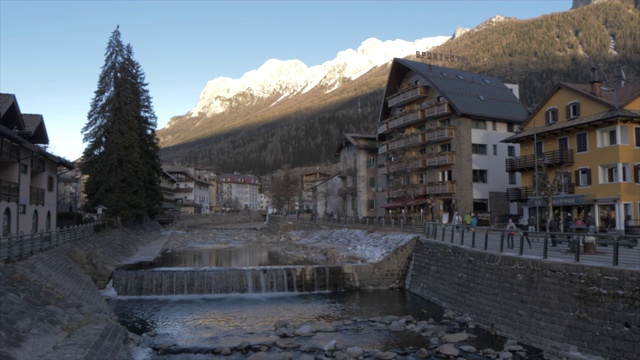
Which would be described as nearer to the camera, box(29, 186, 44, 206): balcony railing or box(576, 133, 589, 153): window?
box(576, 133, 589, 153): window

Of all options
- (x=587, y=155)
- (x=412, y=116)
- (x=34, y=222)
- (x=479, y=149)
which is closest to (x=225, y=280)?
(x=34, y=222)

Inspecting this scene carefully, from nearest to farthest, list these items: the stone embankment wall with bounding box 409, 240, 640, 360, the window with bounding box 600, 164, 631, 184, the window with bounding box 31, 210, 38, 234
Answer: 1. the stone embankment wall with bounding box 409, 240, 640, 360
2. the window with bounding box 600, 164, 631, 184
3. the window with bounding box 31, 210, 38, 234

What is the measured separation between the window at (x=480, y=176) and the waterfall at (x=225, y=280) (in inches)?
1139

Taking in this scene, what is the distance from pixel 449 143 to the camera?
196ft

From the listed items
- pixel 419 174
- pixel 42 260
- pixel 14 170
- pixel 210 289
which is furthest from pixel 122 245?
pixel 419 174

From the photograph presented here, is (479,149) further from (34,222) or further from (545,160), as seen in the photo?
(34,222)

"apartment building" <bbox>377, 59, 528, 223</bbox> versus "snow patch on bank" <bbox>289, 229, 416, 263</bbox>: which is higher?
"apartment building" <bbox>377, 59, 528, 223</bbox>

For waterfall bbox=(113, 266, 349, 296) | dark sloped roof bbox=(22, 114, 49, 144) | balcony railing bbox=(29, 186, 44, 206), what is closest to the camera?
waterfall bbox=(113, 266, 349, 296)

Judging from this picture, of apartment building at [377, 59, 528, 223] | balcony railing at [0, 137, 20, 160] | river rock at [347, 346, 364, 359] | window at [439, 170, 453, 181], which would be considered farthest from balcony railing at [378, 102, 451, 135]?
balcony railing at [0, 137, 20, 160]

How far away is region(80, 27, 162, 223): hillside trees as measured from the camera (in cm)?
5681

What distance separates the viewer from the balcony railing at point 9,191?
35916 mm

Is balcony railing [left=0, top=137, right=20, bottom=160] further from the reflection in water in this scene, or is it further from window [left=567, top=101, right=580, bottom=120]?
window [left=567, top=101, right=580, bottom=120]

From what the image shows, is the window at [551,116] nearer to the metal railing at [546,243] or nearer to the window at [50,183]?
the metal railing at [546,243]

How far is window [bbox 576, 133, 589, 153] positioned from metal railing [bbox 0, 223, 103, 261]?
40781 mm
